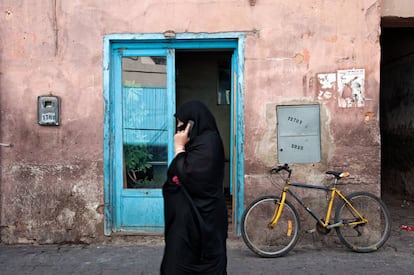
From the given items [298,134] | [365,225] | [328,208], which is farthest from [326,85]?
[365,225]

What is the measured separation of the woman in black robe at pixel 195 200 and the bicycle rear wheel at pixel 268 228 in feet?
6.76

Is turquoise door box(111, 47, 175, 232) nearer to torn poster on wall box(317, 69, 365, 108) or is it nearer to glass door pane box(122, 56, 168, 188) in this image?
glass door pane box(122, 56, 168, 188)

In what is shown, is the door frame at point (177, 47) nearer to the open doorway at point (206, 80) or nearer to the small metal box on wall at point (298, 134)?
the small metal box on wall at point (298, 134)

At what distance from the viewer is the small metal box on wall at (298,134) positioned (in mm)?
5316

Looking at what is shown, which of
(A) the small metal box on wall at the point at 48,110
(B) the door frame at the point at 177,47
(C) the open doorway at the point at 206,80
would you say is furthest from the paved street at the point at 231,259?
(C) the open doorway at the point at 206,80

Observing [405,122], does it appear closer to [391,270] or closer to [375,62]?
[375,62]

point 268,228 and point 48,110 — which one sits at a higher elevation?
point 48,110

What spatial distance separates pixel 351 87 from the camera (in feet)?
17.2

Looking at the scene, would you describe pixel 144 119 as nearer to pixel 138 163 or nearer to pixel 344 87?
pixel 138 163

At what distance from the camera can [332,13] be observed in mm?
5246

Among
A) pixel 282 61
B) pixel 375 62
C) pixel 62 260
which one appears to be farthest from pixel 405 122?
pixel 62 260

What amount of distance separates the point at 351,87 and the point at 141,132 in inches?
109

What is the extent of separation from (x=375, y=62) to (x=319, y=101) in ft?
2.71

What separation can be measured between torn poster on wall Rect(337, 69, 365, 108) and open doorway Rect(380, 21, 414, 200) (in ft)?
9.68
